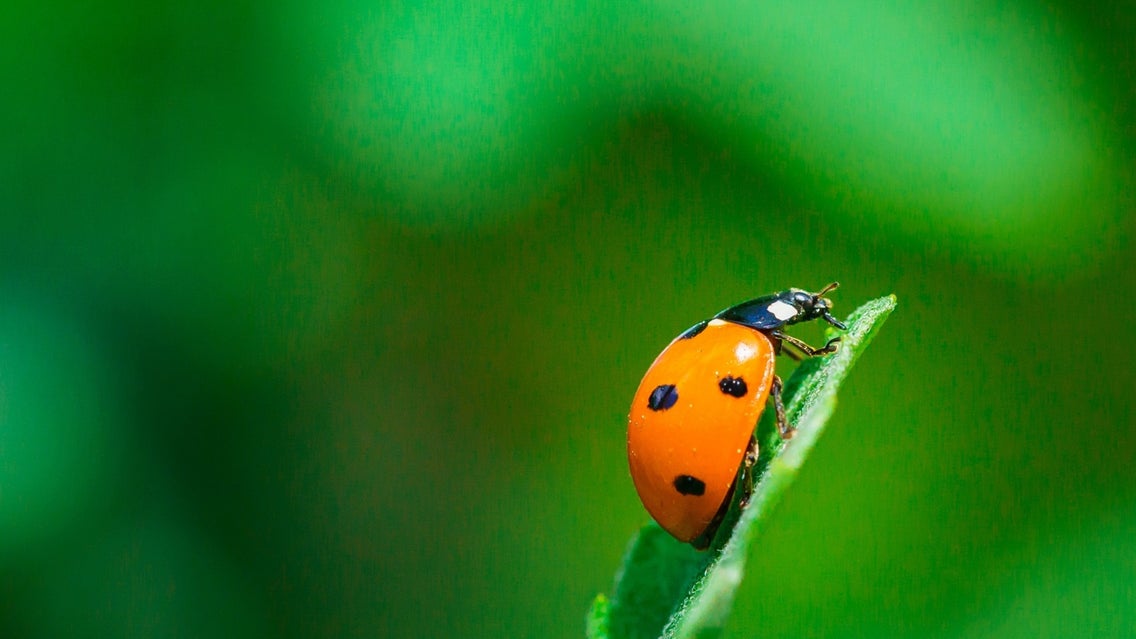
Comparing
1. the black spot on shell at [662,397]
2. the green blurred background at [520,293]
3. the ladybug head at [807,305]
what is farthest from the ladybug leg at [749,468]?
the green blurred background at [520,293]

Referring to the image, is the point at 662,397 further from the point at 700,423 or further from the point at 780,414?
the point at 780,414

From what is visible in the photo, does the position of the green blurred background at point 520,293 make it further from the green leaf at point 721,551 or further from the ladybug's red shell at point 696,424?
the green leaf at point 721,551

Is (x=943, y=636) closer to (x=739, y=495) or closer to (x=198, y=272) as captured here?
(x=739, y=495)

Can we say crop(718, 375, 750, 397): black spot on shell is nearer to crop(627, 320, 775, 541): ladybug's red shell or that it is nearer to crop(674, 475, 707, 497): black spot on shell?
crop(627, 320, 775, 541): ladybug's red shell

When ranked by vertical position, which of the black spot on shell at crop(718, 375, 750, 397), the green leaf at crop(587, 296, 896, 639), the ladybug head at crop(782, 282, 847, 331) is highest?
Result: the ladybug head at crop(782, 282, 847, 331)

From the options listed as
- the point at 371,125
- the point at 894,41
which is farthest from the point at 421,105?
the point at 894,41

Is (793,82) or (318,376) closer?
(793,82)

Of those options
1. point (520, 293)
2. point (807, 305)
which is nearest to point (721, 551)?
point (807, 305)

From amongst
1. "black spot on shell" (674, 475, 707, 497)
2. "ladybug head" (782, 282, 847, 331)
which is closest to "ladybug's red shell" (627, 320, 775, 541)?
"black spot on shell" (674, 475, 707, 497)
